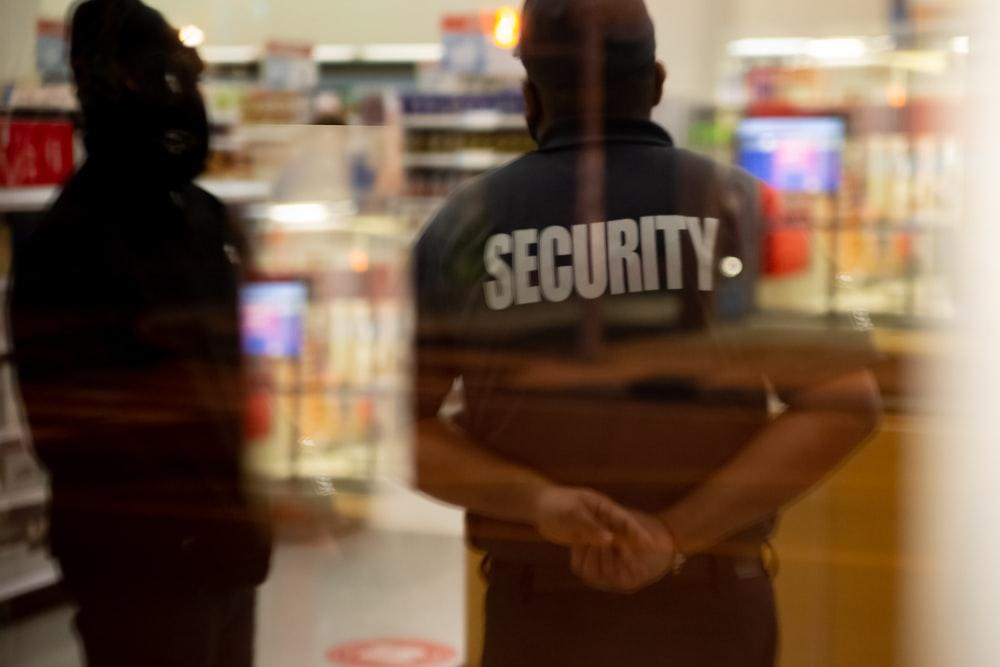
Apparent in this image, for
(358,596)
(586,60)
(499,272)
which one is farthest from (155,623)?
(586,60)

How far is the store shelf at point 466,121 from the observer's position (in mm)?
1356

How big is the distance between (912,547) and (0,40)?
1268mm

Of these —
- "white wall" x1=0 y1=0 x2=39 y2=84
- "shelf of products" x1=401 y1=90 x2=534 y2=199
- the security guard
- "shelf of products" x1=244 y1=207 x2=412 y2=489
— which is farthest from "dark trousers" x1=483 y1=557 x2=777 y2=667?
"white wall" x1=0 y1=0 x2=39 y2=84

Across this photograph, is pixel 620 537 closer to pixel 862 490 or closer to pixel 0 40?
pixel 862 490

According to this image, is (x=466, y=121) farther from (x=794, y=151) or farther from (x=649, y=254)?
(x=794, y=151)

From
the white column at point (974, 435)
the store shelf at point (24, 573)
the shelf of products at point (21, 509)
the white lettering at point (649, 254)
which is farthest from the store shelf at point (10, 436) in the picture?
the white column at point (974, 435)

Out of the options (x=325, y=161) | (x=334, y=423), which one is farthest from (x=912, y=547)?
(x=325, y=161)

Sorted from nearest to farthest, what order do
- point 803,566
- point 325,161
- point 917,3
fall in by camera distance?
1. point 917,3
2. point 803,566
3. point 325,161

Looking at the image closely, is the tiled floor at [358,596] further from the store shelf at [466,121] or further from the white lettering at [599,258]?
the store shelf at [466,121]

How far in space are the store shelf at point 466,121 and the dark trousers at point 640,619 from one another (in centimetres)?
52

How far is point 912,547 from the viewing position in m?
1.12

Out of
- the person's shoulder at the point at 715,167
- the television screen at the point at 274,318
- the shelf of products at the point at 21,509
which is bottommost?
the shelf of products at the point at 21,509

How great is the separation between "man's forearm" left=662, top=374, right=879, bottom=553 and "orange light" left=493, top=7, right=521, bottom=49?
1.68ft

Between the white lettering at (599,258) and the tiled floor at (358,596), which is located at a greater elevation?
the white lettering at (599,258)
